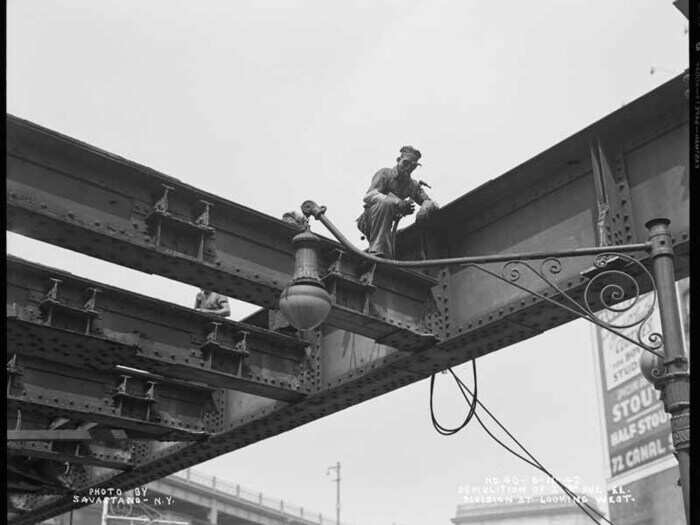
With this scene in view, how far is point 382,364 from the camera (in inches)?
491

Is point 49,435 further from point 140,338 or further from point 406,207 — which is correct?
point 406,207

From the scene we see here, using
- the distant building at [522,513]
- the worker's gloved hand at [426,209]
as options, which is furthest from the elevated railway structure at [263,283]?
the distant building at [522,513]

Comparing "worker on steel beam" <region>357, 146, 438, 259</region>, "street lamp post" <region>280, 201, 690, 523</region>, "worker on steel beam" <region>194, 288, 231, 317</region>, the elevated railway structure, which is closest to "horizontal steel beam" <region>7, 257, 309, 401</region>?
the elevated railway structure

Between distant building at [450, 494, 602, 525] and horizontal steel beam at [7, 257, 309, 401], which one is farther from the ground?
distant building at [450, 494, 602, 525]

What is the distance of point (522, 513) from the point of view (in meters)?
152

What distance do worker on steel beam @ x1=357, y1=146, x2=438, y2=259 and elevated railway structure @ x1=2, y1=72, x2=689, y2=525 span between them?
0.33 m

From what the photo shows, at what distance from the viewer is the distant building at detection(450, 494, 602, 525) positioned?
14150 centimetres

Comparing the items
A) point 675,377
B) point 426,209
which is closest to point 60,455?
point 426,209

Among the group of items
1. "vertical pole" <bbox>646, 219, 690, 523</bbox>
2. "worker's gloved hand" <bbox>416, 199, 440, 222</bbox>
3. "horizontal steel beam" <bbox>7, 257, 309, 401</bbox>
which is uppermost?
"worker's gloved hand" <bbox>416, 199, 440, 222</bbox>

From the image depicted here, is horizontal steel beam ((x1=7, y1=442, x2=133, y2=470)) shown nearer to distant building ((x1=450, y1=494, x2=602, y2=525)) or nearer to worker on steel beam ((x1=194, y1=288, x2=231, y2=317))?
worker on steel beam ((x1=194, y1=288, x2=231, y2=317))

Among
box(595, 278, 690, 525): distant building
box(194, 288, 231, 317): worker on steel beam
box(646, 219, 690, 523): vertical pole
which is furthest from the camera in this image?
box(595, 278, 690, 525): distant building

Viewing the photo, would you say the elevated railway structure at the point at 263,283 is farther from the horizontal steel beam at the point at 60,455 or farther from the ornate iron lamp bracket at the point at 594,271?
the ornate iron lamp bracket at the point at 594,271

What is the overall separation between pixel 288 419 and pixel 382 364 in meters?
2.41
